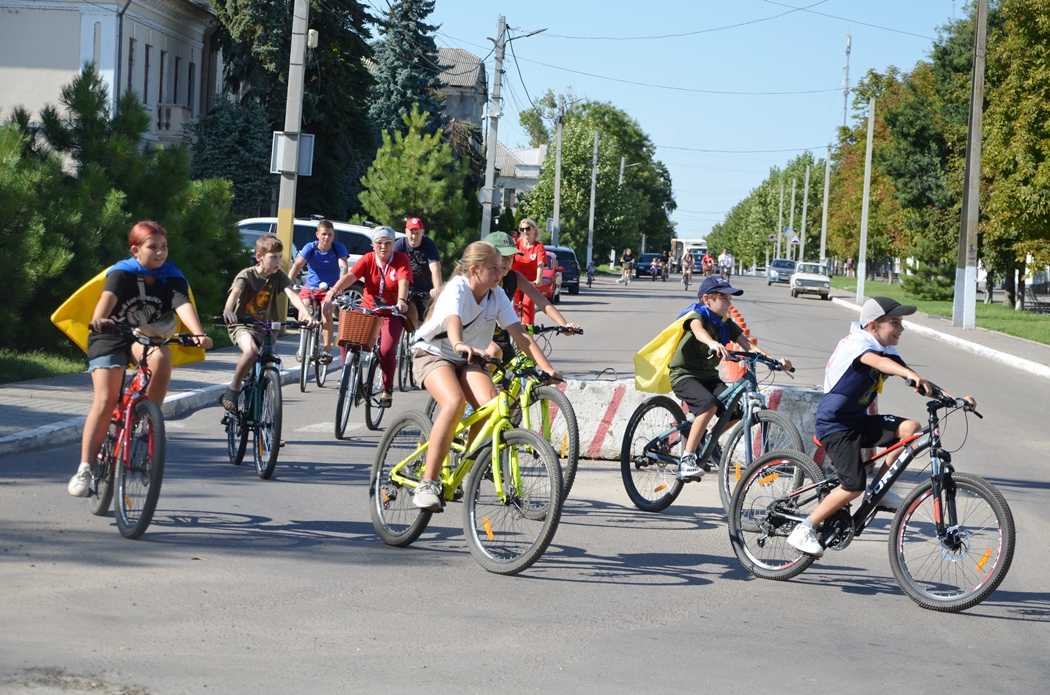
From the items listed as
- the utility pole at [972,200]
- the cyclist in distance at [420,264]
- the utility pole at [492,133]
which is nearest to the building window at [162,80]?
the utility pole at [492,133]

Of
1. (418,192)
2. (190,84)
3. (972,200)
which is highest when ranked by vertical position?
(190,84)

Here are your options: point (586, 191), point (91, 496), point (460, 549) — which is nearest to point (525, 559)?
point (460, 549)

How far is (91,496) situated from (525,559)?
9.45ft

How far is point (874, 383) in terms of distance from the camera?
7852 millimetres

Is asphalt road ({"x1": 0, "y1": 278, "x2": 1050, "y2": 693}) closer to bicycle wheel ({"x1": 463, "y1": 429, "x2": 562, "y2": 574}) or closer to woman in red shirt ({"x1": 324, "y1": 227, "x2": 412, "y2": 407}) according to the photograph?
bicycle wheel ({"x1": 463, "y1": 429, "x2": 562, "y2": 574})

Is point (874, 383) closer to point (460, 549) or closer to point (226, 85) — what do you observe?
point (460, 549)

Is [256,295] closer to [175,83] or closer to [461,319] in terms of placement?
[461,319]

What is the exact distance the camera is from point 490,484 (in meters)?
7.78

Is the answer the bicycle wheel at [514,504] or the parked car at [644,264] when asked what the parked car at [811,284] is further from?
the bicycle wheel at [514,504]

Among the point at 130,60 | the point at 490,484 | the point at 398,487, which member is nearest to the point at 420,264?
the point at 398,487

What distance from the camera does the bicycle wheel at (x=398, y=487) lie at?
8.23 meters

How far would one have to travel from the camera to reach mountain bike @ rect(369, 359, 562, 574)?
7.52 m

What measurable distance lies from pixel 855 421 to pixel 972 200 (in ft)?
105

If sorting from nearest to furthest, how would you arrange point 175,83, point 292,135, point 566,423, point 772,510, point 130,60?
point 772,510 < point 566,423 < point 292,135 < point 130,60 < point 175,83
